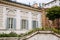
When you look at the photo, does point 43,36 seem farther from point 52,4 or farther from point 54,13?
point 52,4

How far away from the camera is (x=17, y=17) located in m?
19.4

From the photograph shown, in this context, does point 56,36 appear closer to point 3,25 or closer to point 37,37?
point 37,37

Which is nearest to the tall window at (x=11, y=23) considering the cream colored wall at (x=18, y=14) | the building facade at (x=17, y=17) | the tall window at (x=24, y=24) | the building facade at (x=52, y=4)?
the building facade at (x=17, y=17)

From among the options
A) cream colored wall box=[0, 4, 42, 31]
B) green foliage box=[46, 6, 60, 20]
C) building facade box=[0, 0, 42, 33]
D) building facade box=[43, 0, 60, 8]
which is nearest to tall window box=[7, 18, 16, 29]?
building facade box=[0, 0, 42, 33]

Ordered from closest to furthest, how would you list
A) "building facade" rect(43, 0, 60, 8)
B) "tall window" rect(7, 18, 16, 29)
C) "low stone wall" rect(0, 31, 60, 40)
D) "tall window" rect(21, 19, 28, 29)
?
"low stone wall" rect(0, 31, 60, 40), "tall window" rect(7, 18, 16, 29), "tall window" rect(21, 19, 28, 29), "building facade" rect(43, 0, 60, 8)

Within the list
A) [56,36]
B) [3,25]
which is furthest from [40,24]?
[56,36]

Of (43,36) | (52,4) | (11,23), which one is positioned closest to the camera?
(43,36)

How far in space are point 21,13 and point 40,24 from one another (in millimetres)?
4167

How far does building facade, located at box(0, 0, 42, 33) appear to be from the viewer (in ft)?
57.9

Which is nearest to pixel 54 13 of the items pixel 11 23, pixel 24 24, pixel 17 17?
pixel 24 24

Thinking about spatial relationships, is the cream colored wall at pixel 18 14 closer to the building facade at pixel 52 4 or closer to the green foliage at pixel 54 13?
the building facade at pixel 52 4

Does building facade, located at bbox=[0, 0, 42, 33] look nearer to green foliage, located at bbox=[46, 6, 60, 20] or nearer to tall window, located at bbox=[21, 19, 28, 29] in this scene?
tall window, located at bbox=[21, 19, 28, 29]

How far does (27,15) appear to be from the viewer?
68.3 feet

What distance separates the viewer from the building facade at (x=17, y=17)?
1764cm
